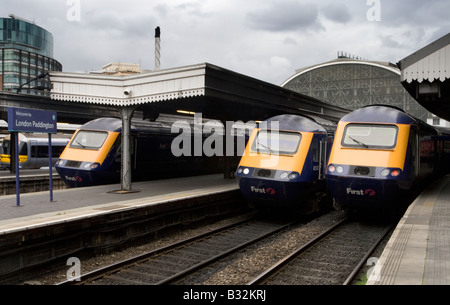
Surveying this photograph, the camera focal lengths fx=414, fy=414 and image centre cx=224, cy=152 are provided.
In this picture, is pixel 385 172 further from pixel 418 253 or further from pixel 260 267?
pixel 260 267

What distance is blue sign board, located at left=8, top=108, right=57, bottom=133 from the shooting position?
32.8 ft

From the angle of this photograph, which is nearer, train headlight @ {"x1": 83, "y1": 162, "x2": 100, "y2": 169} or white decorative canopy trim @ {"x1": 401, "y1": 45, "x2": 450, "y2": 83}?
white decorative canopy trim @ {"x1": 401, "y1": 45, "x2": 450, "y2": 83}

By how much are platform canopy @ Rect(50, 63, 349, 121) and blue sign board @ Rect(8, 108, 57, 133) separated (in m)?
2.86

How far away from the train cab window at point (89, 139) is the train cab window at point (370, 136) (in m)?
8.76

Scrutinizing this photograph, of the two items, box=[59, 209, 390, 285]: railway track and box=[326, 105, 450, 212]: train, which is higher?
box=[326, 105, 450, 212]: train

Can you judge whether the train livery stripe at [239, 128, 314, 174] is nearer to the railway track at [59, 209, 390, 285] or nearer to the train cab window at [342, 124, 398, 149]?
the train cab window at [342, 124, 398, 149]

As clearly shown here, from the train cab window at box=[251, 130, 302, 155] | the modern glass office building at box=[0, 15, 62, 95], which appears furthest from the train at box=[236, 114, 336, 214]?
the modern glass office building at box=[0, 15, 62, 95]

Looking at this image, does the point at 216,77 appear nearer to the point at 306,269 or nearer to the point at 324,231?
the point at 324,231

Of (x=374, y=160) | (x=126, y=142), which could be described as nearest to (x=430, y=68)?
(x=374, y=160)

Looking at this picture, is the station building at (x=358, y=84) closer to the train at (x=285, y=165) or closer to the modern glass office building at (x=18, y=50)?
the modern glass office building at (x=18, y=50)

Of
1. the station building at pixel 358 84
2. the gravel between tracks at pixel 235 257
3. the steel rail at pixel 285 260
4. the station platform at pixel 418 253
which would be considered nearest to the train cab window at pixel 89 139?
the gravel between tracks at pixel 235 257

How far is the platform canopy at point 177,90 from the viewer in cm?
1247
